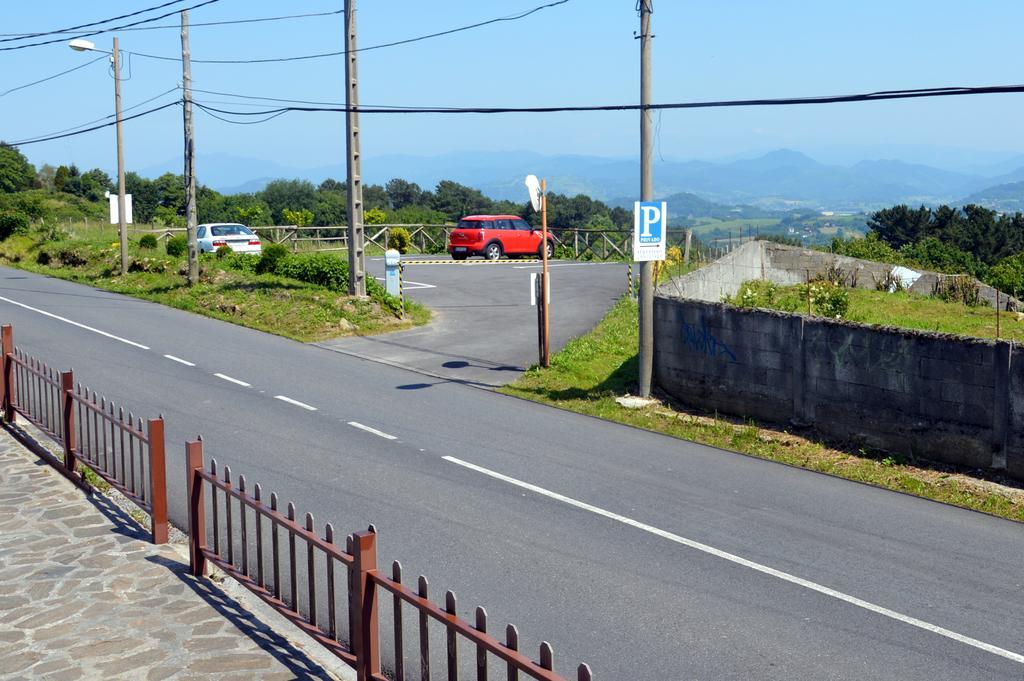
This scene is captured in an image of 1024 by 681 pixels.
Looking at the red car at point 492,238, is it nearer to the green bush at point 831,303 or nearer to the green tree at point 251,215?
the green bush at point 831,303

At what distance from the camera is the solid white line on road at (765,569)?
7.49 m

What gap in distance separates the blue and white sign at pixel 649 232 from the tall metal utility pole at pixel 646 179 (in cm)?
27

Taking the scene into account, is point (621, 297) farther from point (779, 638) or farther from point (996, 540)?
point (779, 638)

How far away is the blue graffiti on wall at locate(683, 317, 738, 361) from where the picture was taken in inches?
607

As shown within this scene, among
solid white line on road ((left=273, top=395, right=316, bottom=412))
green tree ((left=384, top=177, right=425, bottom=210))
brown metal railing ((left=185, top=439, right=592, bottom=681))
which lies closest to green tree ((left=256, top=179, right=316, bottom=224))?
green tree ((left=384, top=177, right=425, bottom=210))

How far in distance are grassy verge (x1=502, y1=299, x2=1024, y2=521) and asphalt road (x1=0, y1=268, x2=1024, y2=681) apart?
44 centimetres

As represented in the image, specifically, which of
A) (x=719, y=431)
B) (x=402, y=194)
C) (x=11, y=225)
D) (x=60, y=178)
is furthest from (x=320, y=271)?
(x=402, y=194)

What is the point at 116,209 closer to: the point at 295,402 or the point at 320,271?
the point at 320,271

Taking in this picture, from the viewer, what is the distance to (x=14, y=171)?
Result: 94812 mm

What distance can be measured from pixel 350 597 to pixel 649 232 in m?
10.9

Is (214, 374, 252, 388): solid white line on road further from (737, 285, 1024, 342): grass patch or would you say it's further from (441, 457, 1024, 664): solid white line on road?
(737, 285, 1024, 342): grass patch

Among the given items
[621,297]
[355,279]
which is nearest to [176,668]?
[355,279]

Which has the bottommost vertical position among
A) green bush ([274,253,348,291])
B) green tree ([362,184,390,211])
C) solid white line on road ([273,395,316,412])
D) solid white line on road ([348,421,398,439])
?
solid white line on road ([348,421,398,439])

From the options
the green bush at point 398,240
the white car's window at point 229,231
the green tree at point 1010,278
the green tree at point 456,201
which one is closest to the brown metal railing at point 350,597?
the green tree at point 1010,278
